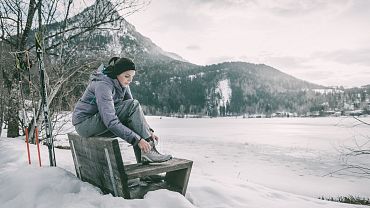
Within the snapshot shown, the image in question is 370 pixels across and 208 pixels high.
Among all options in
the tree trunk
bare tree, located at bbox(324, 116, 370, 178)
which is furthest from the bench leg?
the tree trunk

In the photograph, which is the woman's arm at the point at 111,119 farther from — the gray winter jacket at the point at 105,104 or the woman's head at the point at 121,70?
the woman's head at the point at 121,70

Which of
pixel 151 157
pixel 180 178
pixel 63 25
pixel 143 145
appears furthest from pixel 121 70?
pixel 63 25

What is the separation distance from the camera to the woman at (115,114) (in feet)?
10.3

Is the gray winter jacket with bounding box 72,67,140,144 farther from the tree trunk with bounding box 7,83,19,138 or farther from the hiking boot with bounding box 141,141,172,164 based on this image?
the tree trunk with bounding box 7,83,19,138

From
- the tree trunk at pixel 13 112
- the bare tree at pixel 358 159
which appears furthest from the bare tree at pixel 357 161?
the tree trunk at pixel 13 112

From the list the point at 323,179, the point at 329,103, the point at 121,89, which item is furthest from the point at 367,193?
the point at 329,103

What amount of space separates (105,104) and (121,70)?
0.49 meters

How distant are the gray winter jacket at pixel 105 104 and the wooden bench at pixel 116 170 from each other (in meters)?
0.20

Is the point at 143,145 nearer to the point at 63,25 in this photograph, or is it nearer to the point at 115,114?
the point at 115,114

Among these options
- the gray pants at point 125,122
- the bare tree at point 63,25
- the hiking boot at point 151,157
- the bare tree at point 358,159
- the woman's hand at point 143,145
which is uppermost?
the bare tree at point 63,25

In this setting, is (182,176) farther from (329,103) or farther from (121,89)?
(329,103)

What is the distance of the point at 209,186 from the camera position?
4055 mm

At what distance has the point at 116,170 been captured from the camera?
9.44ft

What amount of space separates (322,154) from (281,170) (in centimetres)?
671
